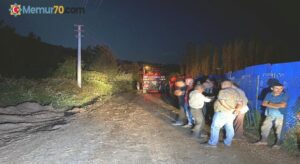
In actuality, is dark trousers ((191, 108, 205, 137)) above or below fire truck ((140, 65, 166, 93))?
below

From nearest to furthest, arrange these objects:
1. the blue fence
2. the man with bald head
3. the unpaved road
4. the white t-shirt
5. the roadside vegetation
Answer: the unpaved road, the man with bald head, the blue fence, the white t-shirt, the roadside vegetation

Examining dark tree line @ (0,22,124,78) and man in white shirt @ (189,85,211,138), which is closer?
man in white shirt @ (189,85,211,138)

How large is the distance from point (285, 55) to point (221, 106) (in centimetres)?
2819

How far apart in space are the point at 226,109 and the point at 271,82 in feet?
7.91

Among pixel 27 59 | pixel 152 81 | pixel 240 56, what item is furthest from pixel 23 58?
pixel 240 56

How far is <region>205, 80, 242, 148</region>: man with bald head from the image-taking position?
26.2ft

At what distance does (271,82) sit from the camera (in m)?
9.49

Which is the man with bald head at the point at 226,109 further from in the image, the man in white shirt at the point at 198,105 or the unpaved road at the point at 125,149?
the man in white shirt at the point at 198,105

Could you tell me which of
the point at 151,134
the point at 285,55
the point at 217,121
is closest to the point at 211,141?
the point at 217,121

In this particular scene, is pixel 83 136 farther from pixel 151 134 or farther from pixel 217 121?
pixel 217 121

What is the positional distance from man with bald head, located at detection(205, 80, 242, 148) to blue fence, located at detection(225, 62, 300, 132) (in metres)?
1.68

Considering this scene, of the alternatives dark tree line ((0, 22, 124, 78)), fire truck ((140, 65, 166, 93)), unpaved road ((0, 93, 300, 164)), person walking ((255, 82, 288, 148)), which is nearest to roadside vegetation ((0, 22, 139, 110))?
dark tree line ((0, 22, 124, 78))

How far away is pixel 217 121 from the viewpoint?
8.16 meters

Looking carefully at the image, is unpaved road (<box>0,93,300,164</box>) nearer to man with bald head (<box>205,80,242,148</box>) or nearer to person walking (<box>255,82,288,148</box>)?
man with bald head (<box>205,80,242,148</box>)
